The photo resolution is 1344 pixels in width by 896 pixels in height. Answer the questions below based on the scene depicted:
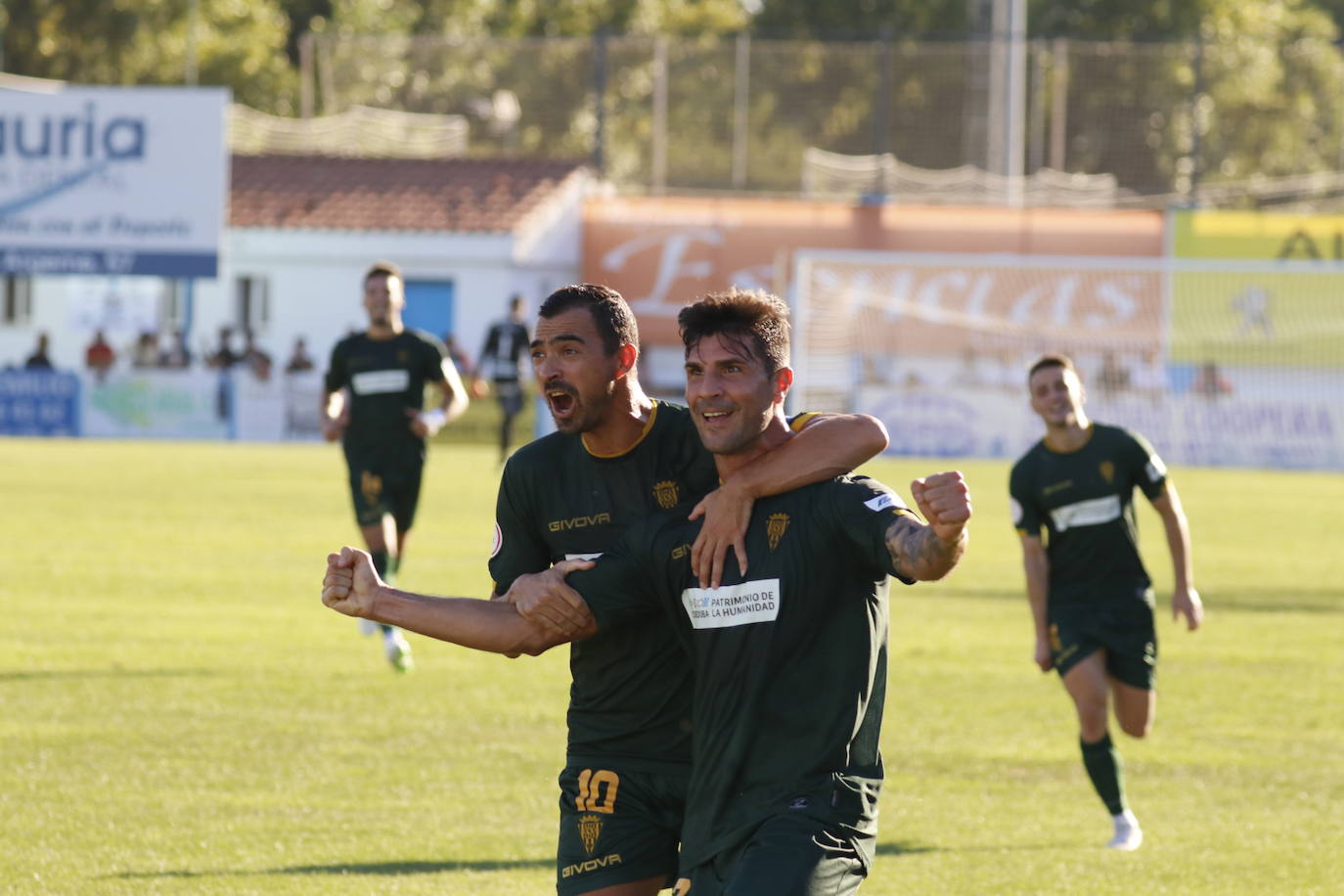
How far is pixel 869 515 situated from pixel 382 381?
9.25 m

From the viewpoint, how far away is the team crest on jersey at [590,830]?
17.0 feet

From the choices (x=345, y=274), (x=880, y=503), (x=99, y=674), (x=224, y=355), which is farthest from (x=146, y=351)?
(x=880, y=503)

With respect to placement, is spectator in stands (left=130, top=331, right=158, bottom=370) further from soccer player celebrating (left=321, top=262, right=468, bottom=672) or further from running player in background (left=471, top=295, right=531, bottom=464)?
soccer player celebrating (left=321, top=262, right=468, bottom=672)

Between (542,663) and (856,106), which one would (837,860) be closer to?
(542,663)

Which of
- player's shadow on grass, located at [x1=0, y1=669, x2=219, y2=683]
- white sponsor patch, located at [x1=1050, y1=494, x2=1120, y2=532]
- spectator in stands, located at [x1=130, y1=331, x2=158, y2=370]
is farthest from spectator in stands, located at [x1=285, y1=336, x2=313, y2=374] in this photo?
white sponsor patch, located at [x1=1050, y1=494, x2=1120, y2=532]

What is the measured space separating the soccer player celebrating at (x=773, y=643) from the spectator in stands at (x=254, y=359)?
3099 cm

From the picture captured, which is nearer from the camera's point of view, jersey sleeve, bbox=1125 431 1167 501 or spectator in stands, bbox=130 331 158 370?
jersey sleeve, bbox=1125 431 1167 501

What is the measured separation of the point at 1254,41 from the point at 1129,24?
20.8 m

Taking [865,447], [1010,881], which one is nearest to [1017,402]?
[1010,881]

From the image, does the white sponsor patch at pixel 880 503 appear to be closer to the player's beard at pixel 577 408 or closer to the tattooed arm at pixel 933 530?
the tattooed arm at pixel 933 530

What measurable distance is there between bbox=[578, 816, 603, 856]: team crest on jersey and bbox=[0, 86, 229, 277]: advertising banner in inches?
1270

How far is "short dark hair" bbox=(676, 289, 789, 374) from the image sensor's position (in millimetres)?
4609

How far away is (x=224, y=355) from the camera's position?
128ft

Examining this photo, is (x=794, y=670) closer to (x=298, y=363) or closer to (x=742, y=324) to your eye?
(x=742, y=324)
